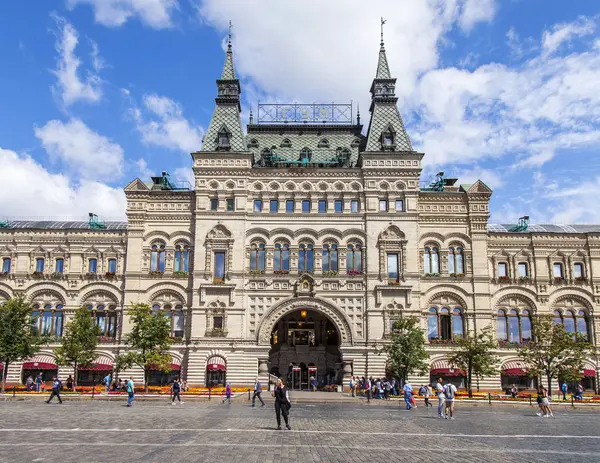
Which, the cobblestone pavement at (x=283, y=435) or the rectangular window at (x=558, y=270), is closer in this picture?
the cobblestone pavement at (x=283, y=435)

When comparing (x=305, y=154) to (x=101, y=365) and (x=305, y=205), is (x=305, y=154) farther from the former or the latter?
(x=101, y=365)

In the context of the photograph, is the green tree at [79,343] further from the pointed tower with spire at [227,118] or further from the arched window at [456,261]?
the arched window at [456,261]

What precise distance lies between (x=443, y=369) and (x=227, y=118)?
117ft

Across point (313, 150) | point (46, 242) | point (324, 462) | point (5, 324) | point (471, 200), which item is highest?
point (313, 150)

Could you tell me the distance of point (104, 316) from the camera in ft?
205

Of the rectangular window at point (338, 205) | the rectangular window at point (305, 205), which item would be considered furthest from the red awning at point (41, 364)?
the rectangular window at point (338, 205)

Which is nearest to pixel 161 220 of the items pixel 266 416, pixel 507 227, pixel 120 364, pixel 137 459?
pixel 120 364

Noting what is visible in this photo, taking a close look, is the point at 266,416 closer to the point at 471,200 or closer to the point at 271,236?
the point at 271,236

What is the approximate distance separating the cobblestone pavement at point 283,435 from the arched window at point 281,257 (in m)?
24.5

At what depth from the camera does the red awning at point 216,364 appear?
193 ft

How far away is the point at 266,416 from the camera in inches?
1351

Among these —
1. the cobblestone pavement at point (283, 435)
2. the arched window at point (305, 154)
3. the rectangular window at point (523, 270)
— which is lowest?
the cobblestone pavement at point (283, 435)

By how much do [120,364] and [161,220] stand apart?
17.0 metres

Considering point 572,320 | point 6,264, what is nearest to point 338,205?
point 572,320
